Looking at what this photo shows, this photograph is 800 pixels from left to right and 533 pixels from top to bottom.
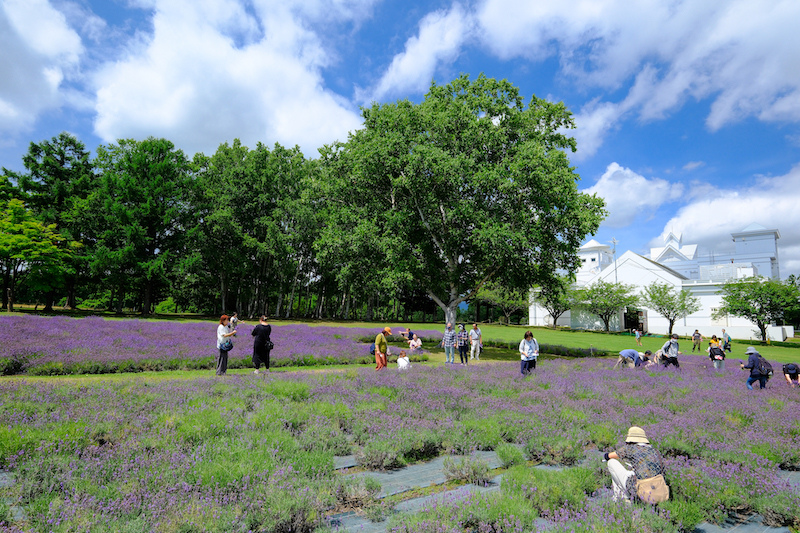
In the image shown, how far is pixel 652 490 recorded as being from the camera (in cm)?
482

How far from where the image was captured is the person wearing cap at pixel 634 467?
4902 millimetres

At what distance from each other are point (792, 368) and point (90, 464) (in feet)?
64.2

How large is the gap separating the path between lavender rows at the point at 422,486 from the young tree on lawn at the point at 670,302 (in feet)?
194

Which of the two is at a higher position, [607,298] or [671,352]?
Answer: [607,298]

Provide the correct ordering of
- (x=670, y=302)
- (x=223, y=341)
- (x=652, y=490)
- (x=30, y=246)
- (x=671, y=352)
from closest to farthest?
(x=652, y=490), (x=223, y=341), (x=671, y=352), (x=30, y=246), (x=670, y=302)

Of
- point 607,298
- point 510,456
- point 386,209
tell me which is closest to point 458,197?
point 386,209

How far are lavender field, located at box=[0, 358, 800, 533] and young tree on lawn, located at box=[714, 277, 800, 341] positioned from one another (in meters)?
47.7

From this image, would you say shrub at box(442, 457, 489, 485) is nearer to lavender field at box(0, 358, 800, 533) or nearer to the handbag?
lavender field at box(0, 358, 800, 533)

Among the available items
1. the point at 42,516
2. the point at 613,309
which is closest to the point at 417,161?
the point at 42,516

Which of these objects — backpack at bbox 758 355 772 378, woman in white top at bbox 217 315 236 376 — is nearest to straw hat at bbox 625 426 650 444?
woman in white top at bbox 217 315 236 376

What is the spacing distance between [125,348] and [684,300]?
209 ft

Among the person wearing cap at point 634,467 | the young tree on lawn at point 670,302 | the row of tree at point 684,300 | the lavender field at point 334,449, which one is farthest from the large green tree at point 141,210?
the young tree on lawn at point 670,302

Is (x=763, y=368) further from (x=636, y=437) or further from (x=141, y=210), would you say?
(x=141, y=210)

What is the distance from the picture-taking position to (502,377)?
13859 millimetres
